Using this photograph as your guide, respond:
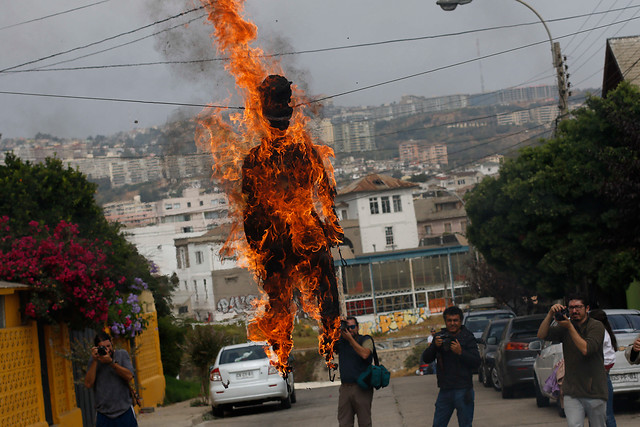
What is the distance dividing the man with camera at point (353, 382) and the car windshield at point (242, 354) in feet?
32.2

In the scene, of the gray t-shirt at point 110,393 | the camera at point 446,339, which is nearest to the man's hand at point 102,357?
the gray t-shirt at point 110,393

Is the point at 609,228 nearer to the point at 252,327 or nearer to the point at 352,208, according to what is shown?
the point at 252,327

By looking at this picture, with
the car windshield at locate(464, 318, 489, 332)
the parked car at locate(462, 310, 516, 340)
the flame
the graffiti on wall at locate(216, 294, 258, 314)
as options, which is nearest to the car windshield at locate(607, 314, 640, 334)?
the flame

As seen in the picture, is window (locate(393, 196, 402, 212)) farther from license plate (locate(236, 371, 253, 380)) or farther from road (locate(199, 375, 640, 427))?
license plate (locate(236, 371, 253, 380))

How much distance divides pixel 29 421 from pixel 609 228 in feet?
53.1

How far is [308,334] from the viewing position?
60.1 metres

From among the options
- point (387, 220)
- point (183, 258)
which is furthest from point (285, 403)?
point (387, 220)

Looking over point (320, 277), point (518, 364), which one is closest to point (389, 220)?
point (518, 364)

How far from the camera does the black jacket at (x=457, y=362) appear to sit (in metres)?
9.48

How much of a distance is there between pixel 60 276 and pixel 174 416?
691 cm

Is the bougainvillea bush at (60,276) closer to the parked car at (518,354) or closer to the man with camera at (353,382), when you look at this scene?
the man with camera at (353,382)

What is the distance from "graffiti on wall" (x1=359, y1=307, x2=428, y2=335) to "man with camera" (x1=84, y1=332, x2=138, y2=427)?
58334 mm

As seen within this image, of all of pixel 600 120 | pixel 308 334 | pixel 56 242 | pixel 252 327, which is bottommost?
pixel 308 334

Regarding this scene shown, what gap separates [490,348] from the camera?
70.3ft
